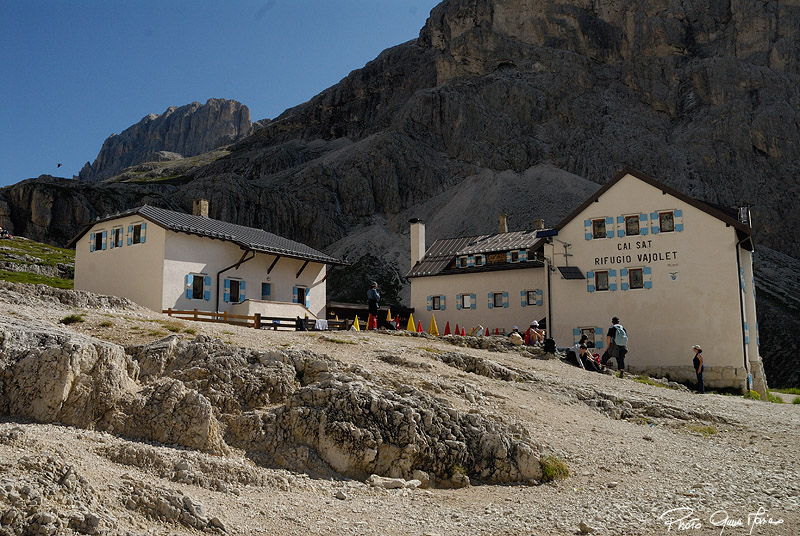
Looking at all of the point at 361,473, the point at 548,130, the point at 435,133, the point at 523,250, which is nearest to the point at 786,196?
the point at 548,130

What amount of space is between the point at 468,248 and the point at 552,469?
32412mm

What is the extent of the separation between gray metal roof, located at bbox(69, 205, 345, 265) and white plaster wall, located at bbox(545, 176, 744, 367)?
14327 mm

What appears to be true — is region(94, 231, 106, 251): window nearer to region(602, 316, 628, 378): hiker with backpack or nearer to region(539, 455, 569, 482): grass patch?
region(602, 316, 628, 378): hiker with backpack

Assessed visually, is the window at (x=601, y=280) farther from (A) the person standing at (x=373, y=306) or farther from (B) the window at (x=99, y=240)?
(B) the window at (x=99, y=240)

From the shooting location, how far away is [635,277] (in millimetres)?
32531

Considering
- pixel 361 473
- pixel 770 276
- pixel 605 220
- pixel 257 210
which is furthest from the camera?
pixel 257 210

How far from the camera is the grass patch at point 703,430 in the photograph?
52.0ft

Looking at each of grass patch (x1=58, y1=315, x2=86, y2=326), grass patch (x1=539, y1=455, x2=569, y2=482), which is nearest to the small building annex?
grass patch (x1=58, y1=315, x2=86, y2=326)

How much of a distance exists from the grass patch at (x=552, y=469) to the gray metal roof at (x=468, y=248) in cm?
2839

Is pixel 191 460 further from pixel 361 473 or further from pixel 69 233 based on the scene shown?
pixel 69 233

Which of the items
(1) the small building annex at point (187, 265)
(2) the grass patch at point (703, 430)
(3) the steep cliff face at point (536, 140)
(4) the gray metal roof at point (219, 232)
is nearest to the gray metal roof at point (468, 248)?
(4) the gray metal roof at point (219, 232)

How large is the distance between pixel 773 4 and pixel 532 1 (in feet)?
144

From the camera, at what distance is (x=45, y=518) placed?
21.5 ft

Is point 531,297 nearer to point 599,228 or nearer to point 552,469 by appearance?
point 599,228
